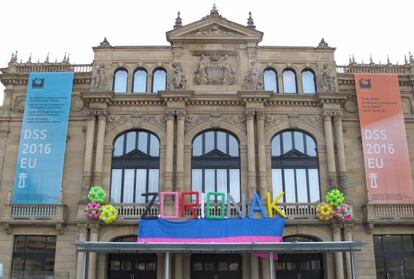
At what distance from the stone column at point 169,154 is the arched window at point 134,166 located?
130cm

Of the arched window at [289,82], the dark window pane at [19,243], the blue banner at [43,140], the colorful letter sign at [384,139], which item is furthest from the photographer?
the arched window at [289,82]

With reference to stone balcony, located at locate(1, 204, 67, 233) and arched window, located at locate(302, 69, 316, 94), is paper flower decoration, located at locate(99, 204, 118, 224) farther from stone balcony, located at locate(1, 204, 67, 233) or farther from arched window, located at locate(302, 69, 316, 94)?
arched window, located at locate(302, 69, 316, 94)

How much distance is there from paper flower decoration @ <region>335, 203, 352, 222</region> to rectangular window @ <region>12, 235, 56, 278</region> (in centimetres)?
1947

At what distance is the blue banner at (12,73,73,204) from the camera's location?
33156 millimetres

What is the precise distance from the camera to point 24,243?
32.8m

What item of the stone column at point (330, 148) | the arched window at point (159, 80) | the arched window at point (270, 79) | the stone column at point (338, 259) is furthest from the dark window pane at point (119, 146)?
the stone column at point (338, 259)

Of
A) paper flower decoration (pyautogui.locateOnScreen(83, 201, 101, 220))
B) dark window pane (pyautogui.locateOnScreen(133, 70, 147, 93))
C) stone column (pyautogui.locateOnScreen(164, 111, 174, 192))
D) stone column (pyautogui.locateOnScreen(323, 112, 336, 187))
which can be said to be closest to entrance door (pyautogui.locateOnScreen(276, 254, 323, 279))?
stone column (pyautogui.locateOnScreen(323, 112, 336, 187))

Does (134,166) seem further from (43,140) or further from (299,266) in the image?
(299,266)

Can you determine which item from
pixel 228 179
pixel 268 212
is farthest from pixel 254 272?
pixel 228 179

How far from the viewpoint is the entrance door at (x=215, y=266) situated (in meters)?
32.4

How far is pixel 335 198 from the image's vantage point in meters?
31.5

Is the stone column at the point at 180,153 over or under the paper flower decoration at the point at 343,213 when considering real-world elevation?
over

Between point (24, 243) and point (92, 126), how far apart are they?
9.41 m

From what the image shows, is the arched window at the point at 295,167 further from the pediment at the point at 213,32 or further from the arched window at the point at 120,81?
the arched window at the point at 120,81
